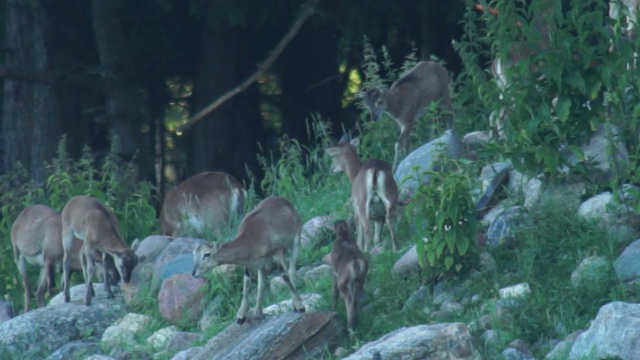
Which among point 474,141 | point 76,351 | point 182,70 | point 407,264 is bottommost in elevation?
point 76,351

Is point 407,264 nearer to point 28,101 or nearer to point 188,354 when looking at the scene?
point 188,354

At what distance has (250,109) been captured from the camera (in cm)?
2034

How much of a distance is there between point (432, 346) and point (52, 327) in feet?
15.2

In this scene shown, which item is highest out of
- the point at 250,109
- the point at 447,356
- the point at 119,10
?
the point at 119,10

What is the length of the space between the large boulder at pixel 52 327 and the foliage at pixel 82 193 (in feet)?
6.25

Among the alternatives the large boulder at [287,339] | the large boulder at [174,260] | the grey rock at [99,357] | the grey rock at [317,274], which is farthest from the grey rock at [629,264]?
the grey rock at [99,357]

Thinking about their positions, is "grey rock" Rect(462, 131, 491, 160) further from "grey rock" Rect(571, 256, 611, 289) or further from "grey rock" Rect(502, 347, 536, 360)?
"grey rock" Rect(502, 347, 536, 360)

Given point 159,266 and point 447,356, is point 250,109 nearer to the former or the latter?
point 159,266

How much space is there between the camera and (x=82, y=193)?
16.1 meters

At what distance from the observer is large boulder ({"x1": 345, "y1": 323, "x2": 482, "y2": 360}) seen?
1012cm

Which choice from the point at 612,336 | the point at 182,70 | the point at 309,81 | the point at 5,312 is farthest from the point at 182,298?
the point at 182,70

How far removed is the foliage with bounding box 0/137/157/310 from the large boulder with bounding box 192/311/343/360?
4.41 m

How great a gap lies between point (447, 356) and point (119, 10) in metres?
9.48

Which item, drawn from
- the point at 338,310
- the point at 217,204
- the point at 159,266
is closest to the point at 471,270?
the point at 338,310
